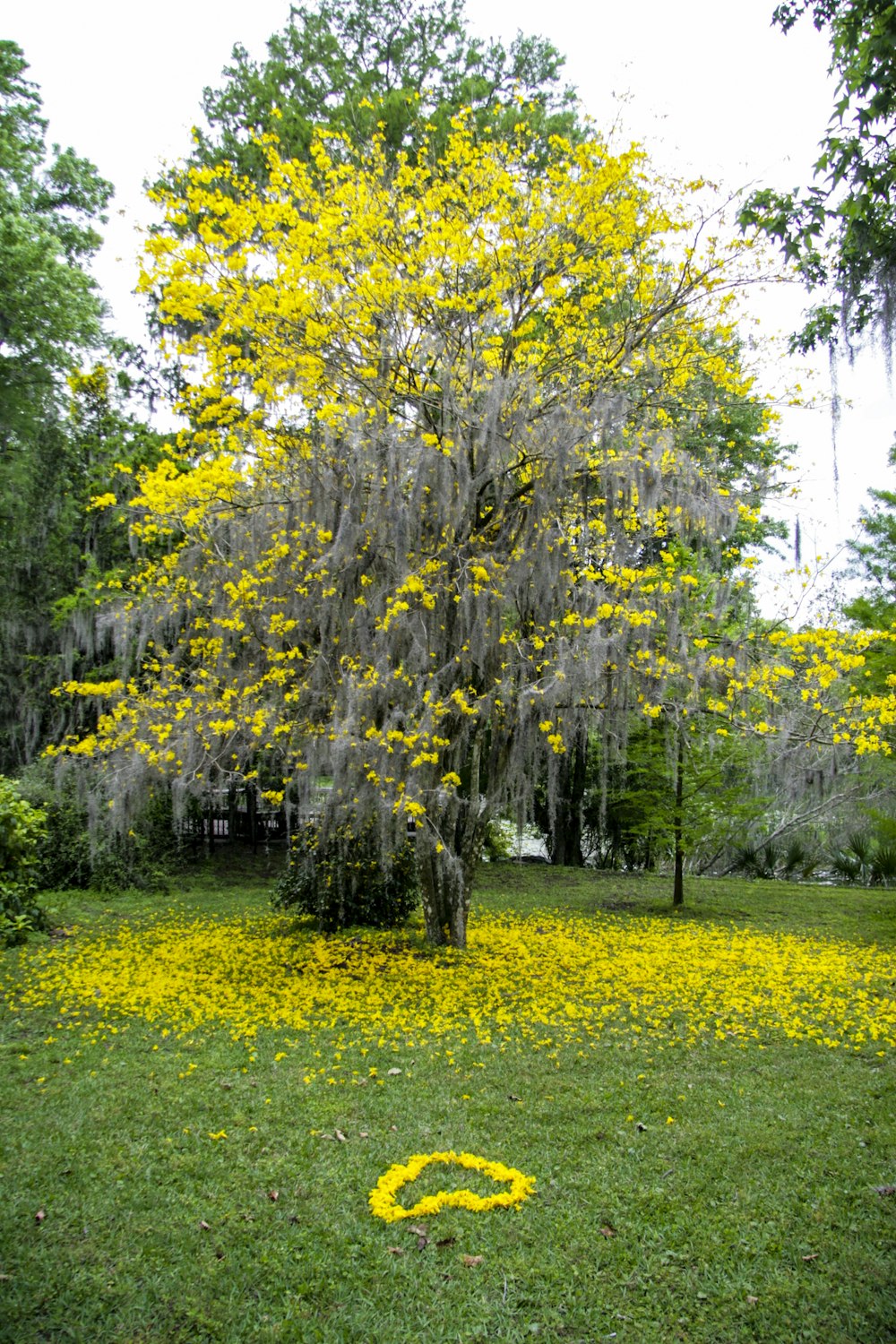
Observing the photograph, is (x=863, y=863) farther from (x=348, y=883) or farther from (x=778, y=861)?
(x=348, y=883)

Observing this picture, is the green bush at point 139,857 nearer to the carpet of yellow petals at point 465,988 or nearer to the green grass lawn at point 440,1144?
the carpet of yellow petals at point 465,988

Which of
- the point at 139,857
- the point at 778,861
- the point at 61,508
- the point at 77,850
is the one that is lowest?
the point at 778,861

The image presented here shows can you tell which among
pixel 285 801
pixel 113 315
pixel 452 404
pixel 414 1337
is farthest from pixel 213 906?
pixel 113 315

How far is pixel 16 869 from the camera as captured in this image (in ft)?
26.7

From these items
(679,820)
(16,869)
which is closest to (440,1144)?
(16,869)

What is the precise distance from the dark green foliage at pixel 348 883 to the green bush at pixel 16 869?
2308 mm

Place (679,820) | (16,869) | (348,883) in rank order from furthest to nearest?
(679,820)
(16,869)
(348,883)

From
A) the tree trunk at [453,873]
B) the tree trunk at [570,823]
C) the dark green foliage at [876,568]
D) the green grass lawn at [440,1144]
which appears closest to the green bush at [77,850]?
the green grass lawn at [440,1144]

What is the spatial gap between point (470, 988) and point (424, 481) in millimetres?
3805

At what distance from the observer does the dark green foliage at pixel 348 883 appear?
305 inches

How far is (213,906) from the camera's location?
10.1 m

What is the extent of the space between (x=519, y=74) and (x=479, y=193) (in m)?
7.54

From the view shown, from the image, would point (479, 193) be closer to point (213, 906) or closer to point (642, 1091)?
point (642, 1091)

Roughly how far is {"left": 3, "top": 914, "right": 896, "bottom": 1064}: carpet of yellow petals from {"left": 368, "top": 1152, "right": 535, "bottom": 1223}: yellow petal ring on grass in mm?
1207
